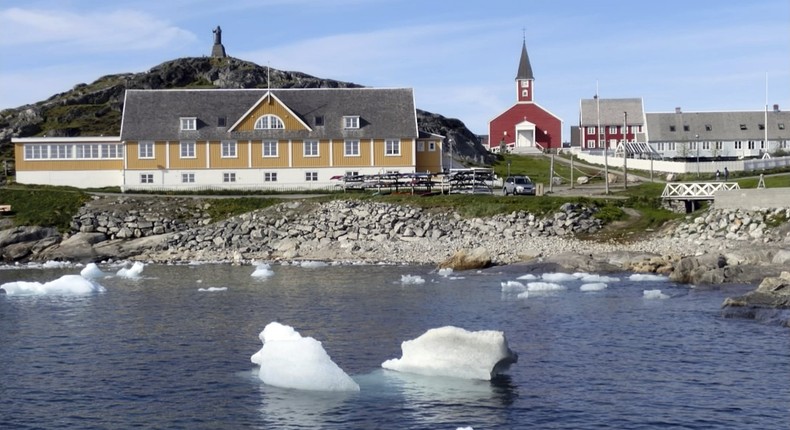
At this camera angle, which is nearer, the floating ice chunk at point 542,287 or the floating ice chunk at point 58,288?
the floating ice chunk at point 542,287

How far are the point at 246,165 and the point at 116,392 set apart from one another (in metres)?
48.1

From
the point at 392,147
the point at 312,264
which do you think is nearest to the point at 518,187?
the point at 392,147

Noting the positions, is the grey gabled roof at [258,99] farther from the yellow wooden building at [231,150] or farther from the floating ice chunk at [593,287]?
the floating ice chunk at [593,287]

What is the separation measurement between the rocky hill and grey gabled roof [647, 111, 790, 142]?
22.1 metres

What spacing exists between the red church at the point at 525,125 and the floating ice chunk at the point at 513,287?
7940 centimetres

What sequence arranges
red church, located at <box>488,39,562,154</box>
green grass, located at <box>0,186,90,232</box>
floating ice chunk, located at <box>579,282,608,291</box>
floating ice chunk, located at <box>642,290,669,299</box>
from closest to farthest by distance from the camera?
floating ice chunk, located at <box>642,290,669,299</box> < floating ice chunk, located at <box>579,282,608,291</box> < green grass, located at <box>0,186,90,232</box> < red church, located at <box>488,39,562,154</box>

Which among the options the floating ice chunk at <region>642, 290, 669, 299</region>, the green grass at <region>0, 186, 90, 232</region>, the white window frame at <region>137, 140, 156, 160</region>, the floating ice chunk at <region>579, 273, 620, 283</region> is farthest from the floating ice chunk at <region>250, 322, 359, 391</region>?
the white window frame at <region>137, 140, 156, 160</region>

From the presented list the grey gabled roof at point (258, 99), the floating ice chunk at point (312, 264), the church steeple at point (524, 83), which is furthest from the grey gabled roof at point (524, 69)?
the floating ice chunk at point (312, 264)

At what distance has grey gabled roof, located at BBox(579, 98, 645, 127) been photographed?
117 meters

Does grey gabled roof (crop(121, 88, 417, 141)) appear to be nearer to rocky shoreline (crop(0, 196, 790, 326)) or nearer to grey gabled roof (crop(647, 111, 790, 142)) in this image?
rocky shoreline (crop(0, 196, 790, 326))

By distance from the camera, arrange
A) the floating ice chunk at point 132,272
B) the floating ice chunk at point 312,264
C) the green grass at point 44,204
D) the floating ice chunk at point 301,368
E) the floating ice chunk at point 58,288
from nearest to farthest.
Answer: the floating ice chunk at point 301,368
the floating ice chunk at point 58,288
the floating ice chunk at point 132,272
the floating ice chunk at point 312,264
the green grass at point 44,204

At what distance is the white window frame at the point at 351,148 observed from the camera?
68.7 meters

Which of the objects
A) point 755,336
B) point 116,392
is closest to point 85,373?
point 116,392

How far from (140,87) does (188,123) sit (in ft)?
153
